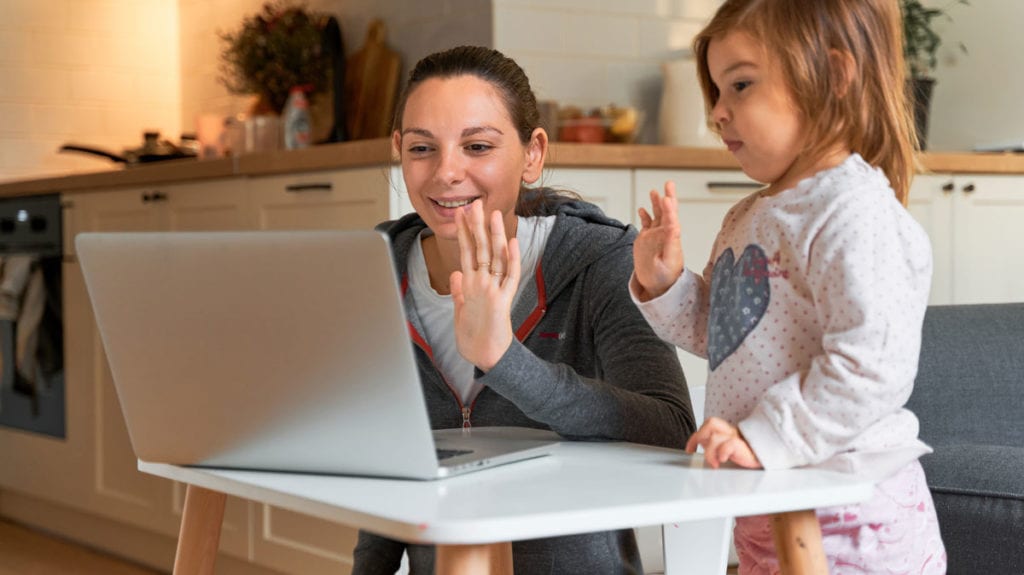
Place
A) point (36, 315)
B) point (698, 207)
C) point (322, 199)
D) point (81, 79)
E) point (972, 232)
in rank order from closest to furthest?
point (322, 199) → point (698, 207) → point (972, 232) → point (36, 315) → point (81, 79)

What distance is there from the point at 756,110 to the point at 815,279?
0.18 meters

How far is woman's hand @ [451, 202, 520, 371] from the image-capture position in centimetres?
121

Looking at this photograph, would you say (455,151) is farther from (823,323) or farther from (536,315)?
(823,323)

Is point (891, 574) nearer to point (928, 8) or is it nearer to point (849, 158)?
point (849, 158)

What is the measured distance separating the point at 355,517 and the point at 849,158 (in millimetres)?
551

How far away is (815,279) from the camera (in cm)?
118

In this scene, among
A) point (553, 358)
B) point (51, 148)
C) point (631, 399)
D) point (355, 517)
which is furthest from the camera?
point (51, 148)

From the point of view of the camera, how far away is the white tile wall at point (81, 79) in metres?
4.92

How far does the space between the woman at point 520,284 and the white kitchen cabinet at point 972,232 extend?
1.97m

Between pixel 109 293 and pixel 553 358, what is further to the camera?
pixel 553 358

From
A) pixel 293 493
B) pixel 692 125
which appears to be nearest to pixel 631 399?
pixel 293 493

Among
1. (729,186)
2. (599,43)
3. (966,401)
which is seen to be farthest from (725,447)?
(599,43)

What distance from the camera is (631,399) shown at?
145 cm

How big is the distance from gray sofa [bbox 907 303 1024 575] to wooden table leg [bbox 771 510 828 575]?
112 cm
